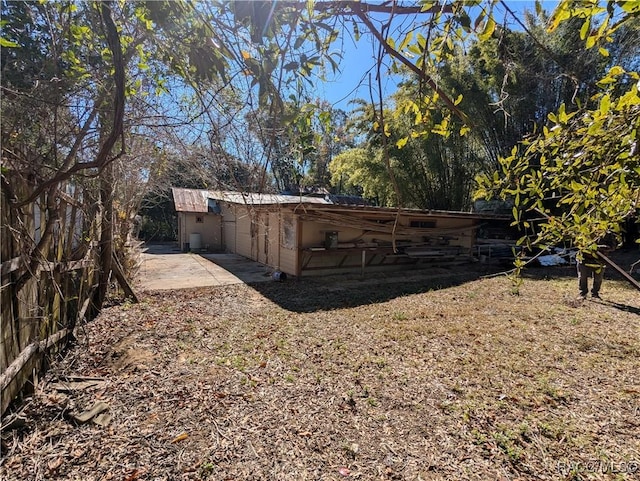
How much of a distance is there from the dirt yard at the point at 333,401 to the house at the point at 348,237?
3.27 m

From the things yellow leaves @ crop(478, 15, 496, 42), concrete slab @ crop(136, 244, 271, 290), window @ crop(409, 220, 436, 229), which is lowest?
concrete slab @ crop(136, 244, 271, 290)

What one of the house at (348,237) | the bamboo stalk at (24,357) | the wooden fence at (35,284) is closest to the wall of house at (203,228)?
the house at (348,237)

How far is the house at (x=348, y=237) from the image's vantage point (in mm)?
8914

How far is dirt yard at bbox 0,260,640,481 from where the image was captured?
2.16 m

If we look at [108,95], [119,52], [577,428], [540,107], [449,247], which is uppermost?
[540,107]

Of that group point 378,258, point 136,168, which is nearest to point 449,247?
point 378,258

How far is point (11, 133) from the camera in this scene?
1.86 metres

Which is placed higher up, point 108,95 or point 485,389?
point 108,95

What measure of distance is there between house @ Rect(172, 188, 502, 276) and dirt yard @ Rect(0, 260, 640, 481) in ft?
10.7

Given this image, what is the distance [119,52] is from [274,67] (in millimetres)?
616

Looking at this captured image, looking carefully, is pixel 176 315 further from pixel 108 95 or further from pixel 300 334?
pixel 108 95

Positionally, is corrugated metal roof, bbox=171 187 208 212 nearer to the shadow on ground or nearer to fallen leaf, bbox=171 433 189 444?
the shadow on ground

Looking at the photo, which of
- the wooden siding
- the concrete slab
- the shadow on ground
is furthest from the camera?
the wooden siding

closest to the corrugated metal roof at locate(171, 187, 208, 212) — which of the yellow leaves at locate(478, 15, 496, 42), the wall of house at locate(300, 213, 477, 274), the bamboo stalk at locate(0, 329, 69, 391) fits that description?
the wall of house at locate(300, 213, 477, 274)
